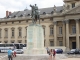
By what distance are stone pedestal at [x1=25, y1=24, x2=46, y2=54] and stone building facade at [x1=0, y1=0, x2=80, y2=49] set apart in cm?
3791

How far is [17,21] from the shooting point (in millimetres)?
84750

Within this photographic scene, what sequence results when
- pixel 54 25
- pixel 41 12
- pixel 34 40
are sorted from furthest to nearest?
pixel 41 12, pixel 54 25, pixel 34 40

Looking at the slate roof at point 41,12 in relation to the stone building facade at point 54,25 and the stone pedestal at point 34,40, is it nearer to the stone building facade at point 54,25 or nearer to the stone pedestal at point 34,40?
the stone building facade at point 54,25

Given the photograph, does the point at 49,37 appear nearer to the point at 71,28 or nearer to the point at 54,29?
the point at 54,29

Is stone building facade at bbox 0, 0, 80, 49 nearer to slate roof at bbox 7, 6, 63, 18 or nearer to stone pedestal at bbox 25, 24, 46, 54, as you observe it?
slate roof at bbox 7, 6, 63, 18

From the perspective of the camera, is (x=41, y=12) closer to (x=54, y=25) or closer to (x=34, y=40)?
(x=54, y=25)

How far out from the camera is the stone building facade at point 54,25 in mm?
72000

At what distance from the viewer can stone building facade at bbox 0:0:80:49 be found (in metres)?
72.0

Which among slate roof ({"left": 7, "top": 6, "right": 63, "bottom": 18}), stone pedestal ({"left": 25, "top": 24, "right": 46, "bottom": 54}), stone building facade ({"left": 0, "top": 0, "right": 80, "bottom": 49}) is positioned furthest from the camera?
slate roof ({"left": 7, "top": 6, "right": 63, "bottom": 18})

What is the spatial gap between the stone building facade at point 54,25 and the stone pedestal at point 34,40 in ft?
124

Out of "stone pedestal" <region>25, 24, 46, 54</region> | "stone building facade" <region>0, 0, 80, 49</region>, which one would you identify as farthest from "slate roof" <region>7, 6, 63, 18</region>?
"stone pedestal" <region>25, 24, 46, 54</region>

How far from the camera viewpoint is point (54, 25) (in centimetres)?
7738

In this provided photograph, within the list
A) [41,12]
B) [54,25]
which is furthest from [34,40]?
[41,12]

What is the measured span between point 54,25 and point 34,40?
44663 mm
